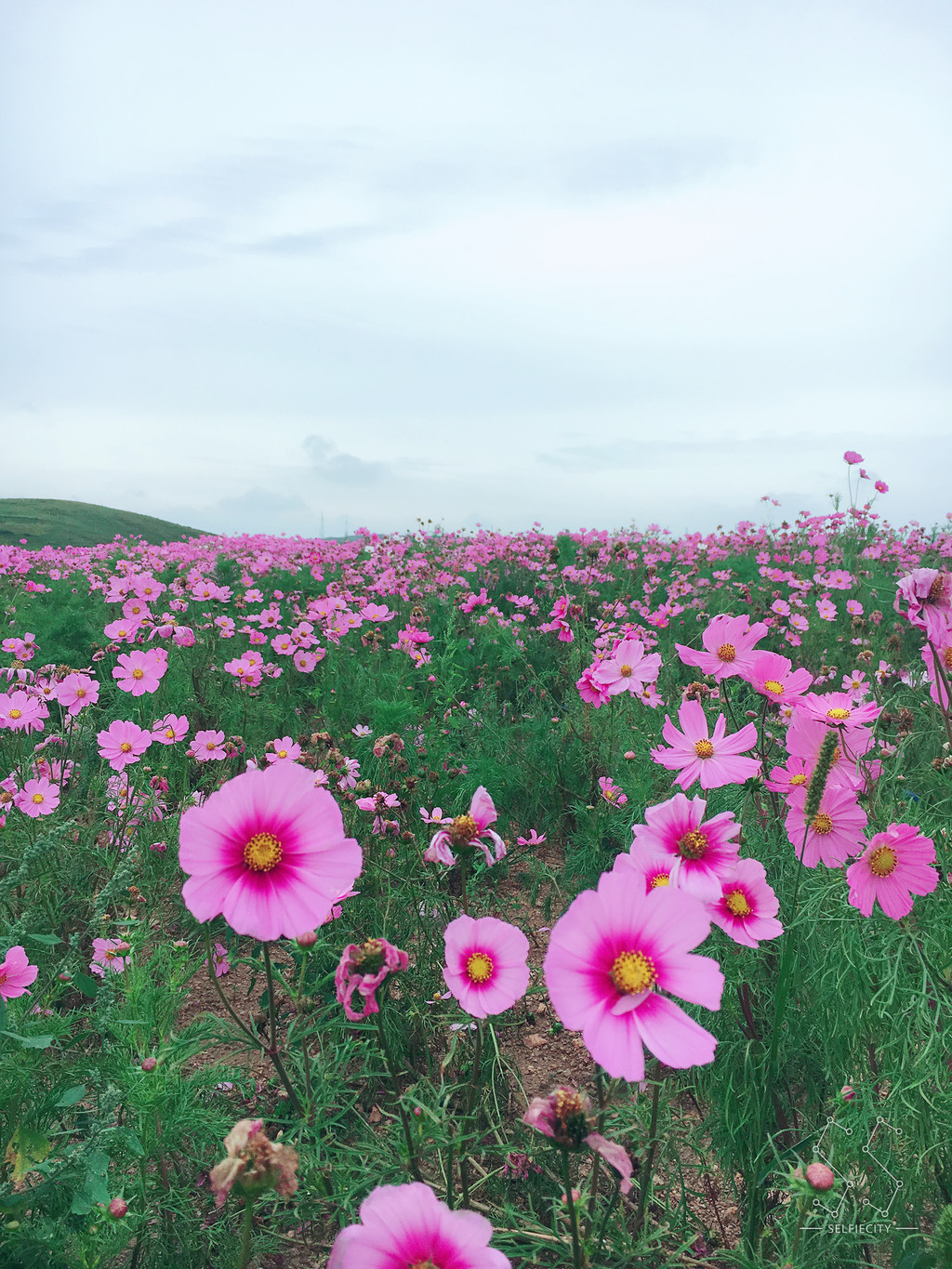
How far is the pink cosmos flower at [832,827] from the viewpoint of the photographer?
105cm

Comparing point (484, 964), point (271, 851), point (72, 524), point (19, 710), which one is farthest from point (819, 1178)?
point (72, 524)

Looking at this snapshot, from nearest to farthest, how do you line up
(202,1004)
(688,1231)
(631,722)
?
(688,1231) → (202,1004) → (631,722)

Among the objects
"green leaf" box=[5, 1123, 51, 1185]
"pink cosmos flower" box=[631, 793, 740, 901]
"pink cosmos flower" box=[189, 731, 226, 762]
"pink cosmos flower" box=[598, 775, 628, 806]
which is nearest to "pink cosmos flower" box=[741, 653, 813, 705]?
"pink cosmos flower" box=[631, 793, 740, 901]

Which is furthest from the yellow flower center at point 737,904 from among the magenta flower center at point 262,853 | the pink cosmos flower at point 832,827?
the magenta flower center at point 262,853

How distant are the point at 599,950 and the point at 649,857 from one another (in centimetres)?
20

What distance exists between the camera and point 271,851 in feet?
2.54

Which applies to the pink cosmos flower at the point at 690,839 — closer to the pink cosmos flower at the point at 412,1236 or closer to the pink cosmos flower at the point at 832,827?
the pink cosmos flower at the point at 832,827

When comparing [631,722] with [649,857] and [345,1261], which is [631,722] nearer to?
[649,857]

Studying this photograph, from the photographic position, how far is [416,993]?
1.69 meters

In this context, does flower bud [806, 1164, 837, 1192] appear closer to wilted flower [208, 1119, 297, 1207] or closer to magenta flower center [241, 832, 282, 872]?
wilted flower [208, 1119, 297, 1207]

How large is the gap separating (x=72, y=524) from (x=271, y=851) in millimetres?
22535

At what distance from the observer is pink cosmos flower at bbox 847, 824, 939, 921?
103 cm

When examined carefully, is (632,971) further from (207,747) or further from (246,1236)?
(207,747)

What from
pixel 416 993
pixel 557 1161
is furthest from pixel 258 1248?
pixel 416 993
